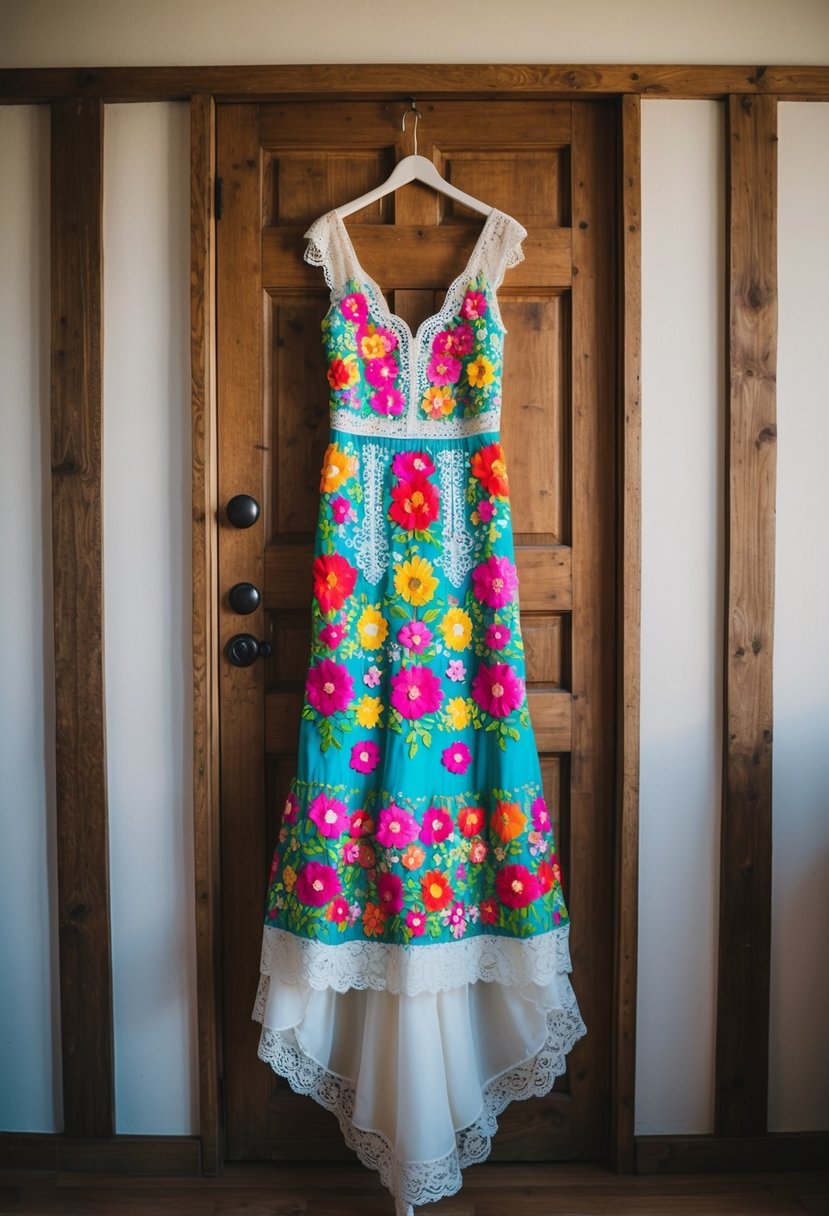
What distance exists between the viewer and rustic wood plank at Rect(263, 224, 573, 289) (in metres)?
1.39

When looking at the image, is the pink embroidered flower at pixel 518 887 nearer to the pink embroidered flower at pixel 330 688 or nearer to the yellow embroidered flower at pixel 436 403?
the pink embroidered flower at pixel 330 688

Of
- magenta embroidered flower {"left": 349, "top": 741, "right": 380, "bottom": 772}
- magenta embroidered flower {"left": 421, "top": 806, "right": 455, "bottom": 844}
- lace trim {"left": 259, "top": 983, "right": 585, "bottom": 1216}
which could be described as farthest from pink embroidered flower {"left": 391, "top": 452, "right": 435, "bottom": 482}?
lace trim {"left": 259, "top": 983, "right": 585, "bottom": 1216}

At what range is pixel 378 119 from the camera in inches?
55.1

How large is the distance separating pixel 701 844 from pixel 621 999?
327mm

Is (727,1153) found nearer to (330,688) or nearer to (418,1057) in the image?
(418,1057)

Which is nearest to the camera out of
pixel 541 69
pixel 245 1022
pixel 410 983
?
pixel 410 983

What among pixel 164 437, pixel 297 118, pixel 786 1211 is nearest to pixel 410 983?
pixel 786 1211

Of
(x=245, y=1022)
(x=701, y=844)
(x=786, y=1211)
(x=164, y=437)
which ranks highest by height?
(x=164, y=437)

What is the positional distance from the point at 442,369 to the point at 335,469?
0.85 ft

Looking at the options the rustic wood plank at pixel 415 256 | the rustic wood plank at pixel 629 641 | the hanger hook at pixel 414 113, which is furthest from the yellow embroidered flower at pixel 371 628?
the hanger hook at pixel 414 113

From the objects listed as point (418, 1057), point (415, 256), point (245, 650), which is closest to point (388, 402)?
point (415, 256)

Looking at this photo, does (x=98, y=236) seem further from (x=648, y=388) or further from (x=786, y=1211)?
(x=786, y=1211)

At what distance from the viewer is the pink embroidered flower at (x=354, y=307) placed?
1.30 m

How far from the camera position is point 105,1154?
1.45 meters
